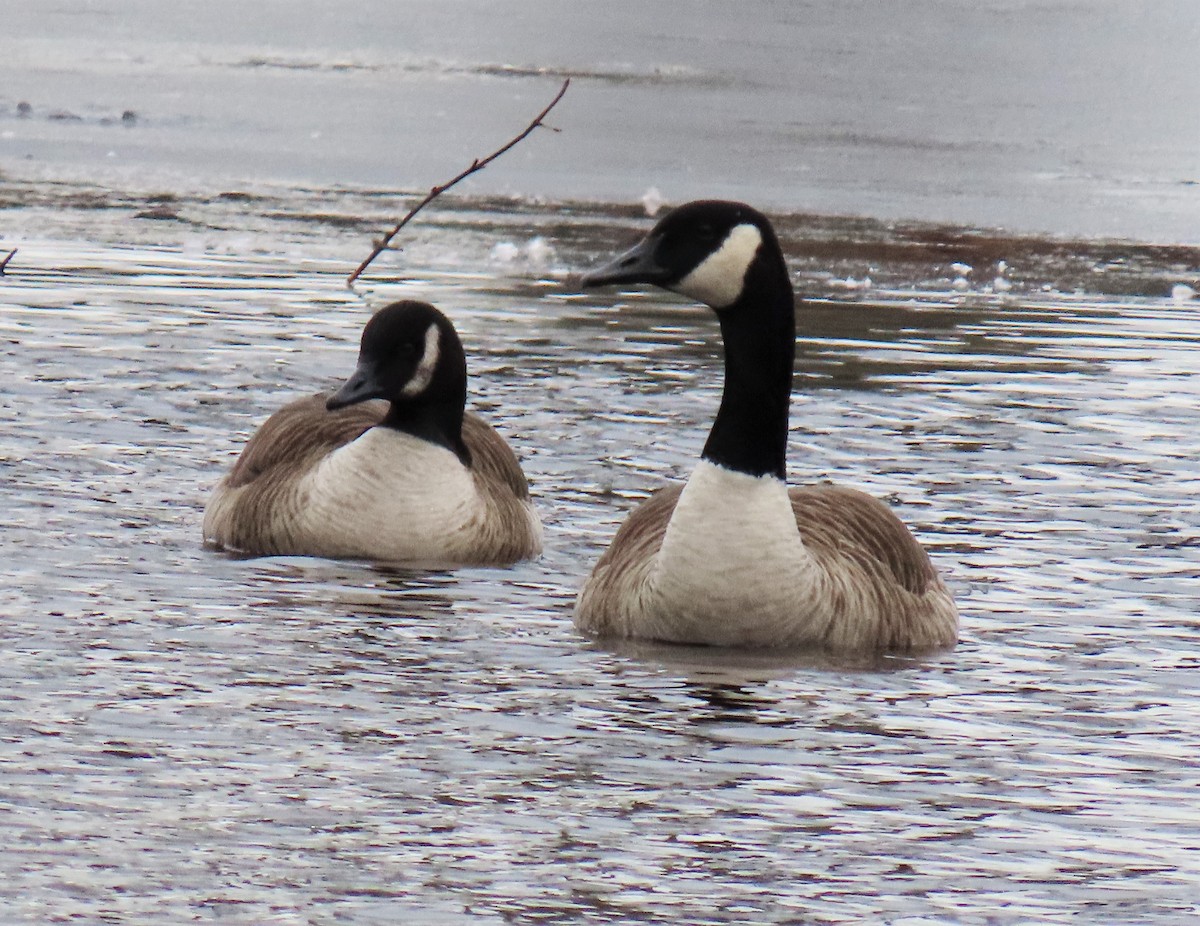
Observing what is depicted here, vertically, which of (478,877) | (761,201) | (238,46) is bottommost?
(478,877)

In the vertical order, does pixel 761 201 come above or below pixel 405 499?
above

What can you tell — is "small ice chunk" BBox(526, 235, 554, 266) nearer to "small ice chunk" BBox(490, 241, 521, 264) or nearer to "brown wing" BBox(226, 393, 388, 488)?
"small ice chunk" BBox(490, 241, 521, 264)

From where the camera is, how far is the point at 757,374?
6.77 metres

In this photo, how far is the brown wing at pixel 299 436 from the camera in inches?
330

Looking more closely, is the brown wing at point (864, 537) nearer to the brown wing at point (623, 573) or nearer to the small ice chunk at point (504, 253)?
→ the brown wing at point (623, 573)

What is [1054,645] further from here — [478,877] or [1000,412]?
[1000,412]

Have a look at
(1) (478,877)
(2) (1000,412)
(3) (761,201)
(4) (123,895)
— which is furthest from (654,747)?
(3) (761,201)

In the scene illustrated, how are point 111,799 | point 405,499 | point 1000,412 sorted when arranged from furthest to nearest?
point 1000,412
point 405,499
point 111,799

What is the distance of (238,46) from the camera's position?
105 feet

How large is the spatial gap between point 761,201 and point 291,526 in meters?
11.4

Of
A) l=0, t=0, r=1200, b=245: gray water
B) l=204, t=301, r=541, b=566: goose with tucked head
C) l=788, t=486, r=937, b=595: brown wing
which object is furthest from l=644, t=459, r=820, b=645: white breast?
l=0, t=0, r=1200, b=245: gray water

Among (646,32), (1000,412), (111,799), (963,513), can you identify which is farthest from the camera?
(646,32)

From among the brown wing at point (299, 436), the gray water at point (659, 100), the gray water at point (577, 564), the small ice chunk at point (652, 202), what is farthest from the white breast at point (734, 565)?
the gray water at point (659, 100)

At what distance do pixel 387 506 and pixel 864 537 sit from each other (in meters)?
1.91
